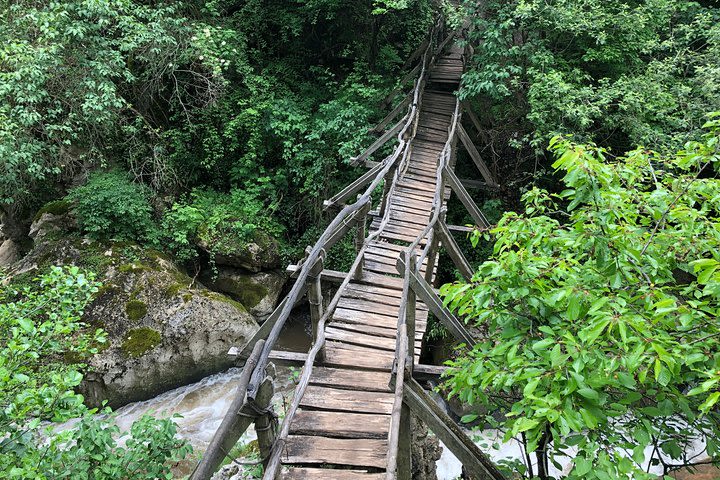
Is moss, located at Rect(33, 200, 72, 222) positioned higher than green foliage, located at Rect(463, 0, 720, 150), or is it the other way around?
green foliage, located at Rect(463, 0, 720, 150)

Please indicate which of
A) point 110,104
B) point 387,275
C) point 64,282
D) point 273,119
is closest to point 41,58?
point 110,104

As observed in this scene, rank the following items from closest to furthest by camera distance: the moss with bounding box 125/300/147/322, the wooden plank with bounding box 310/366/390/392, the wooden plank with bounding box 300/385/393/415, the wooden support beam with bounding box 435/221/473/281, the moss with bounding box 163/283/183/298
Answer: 1. the wooden plank with bounding box 300/385/393/415
2. the wooden plank with bounding box 310/366/390/392
3. the wooden support beam with bounding box 435/221/473/281
4. the moss with bounding box 125/300/147/322
5. the moss with bounding box 163/283/183/298


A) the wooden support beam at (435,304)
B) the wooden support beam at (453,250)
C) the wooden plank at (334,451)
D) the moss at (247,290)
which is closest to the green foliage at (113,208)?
the moss at (247,290)

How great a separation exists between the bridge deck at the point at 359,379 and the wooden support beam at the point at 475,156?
2.64 metres

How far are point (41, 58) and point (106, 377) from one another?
592 centimetres

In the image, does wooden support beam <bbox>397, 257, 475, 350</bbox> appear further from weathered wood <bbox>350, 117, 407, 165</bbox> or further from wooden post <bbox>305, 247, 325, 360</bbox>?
weathered wood <bbox>350, 117, 407, 165</bbox>

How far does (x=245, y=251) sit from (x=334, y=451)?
7479 mm

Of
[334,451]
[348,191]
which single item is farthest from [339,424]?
[348,191]

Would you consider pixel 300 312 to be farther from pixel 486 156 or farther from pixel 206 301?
pixel 486 156

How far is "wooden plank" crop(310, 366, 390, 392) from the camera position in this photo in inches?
188

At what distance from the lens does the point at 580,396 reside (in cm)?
266

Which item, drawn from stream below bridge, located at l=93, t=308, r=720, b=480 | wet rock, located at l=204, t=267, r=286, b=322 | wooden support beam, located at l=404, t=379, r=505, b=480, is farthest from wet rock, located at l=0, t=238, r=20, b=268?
wooden support beam, located at l=404, t=379, r=505, b=480

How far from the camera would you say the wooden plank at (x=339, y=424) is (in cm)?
417

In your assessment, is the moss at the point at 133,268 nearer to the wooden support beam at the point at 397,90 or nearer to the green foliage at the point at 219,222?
the green foliage at the point at 219,222
